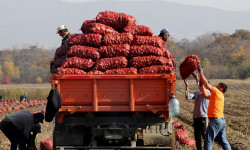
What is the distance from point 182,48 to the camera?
10375 centimetres

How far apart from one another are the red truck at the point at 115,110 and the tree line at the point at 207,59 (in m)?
63.4

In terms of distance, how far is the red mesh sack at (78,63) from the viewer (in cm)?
916

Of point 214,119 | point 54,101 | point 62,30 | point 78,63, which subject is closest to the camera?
point 54,101

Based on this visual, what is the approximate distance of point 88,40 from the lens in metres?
9.52

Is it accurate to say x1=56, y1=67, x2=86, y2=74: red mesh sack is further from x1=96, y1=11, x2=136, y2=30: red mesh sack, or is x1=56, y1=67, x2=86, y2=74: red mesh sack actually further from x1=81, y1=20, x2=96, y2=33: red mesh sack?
x1=96, y1=11, x2=136, y2=30: red mesh sack

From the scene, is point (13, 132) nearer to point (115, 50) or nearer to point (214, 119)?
point (115, 50)

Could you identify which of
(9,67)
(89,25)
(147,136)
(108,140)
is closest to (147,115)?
(147,136)

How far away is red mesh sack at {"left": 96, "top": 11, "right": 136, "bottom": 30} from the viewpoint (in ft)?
33.1

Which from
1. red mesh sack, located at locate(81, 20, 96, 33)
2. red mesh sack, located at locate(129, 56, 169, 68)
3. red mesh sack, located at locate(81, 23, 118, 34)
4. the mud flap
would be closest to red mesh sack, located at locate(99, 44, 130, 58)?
red mesh sack, located at locate(129, 56, 169, 68)

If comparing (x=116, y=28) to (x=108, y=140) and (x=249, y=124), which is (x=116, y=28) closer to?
(x=108, y=140)

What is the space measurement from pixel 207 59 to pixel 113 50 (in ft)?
264

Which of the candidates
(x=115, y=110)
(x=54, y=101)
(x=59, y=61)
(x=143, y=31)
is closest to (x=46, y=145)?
(x=59, y=61)

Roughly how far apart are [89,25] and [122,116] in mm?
2409

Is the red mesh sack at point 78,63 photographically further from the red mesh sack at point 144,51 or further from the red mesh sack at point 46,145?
the red mesh sack at point 46,145
